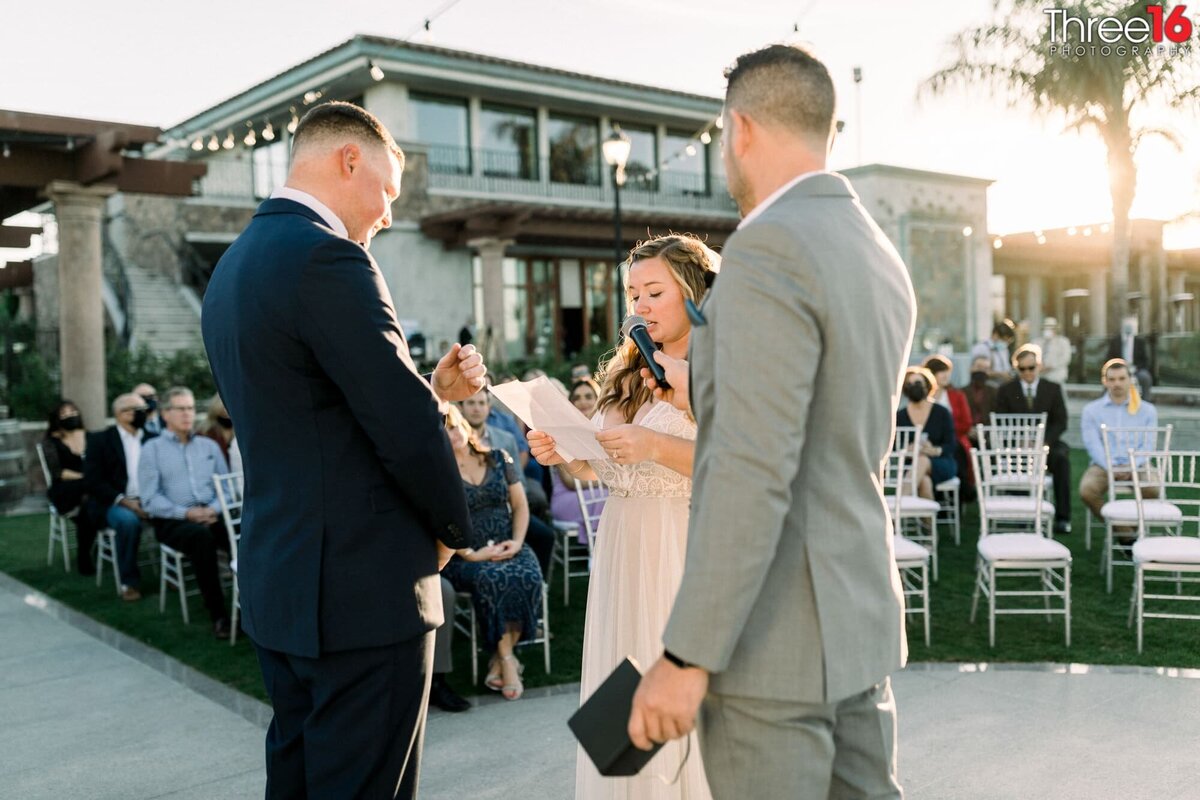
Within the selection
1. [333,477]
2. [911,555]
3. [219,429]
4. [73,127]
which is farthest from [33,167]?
[333,477]

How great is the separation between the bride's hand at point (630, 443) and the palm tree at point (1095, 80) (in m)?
18.2

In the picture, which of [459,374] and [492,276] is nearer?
[459,374]

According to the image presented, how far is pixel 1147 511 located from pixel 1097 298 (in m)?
31.3

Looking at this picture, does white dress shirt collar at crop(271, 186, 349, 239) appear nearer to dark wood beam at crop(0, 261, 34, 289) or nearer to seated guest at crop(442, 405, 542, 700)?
seated guest at crop(442, 405, 542, 700)

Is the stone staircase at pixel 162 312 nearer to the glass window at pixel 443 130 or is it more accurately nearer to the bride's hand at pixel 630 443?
the glass window at pixel 443 130

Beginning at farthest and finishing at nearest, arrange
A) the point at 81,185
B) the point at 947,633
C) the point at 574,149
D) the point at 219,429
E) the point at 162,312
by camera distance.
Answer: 1. the point at 574,149
2. the point at 162,312
3. the point at 81,185
4. the point at 219,429
5. the point at 947,633

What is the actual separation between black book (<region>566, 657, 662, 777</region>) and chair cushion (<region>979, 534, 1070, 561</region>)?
4495 millimetres

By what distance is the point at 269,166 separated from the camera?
21.9 meters

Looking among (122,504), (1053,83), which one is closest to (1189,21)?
(1053,83)

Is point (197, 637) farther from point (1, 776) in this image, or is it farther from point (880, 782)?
point (880, 782)

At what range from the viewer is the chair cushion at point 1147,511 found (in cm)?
664

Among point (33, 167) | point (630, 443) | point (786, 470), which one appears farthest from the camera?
point (33, 167)

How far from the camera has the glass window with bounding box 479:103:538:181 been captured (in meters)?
23.2

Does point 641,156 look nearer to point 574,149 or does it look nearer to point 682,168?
point 682,168
